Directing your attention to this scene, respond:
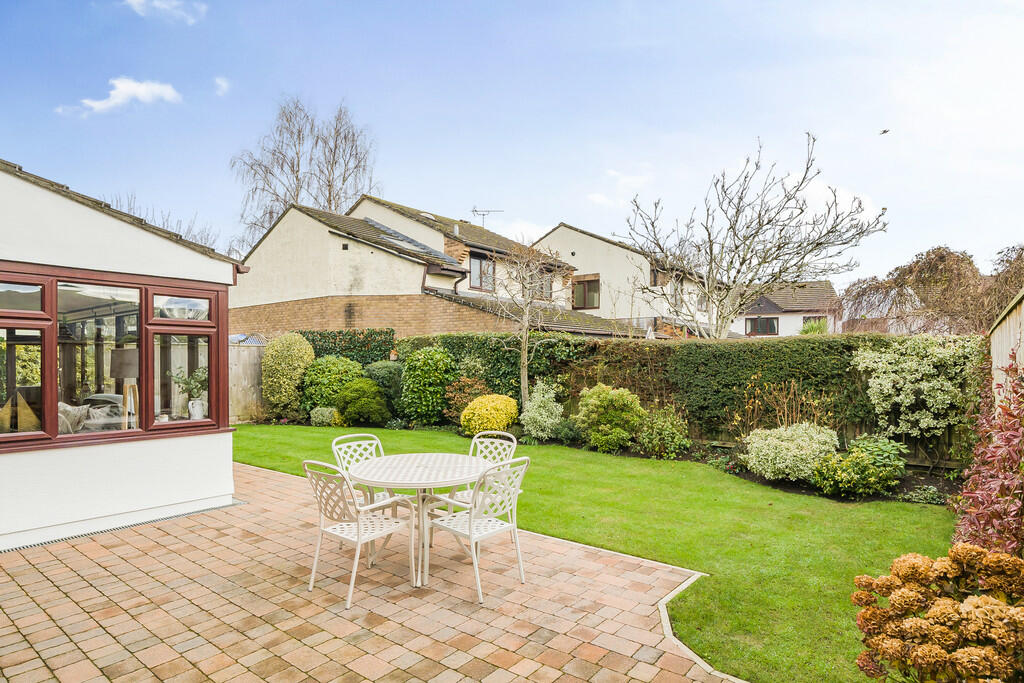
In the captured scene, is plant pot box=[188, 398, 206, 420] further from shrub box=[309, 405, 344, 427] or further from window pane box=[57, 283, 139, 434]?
shrub box=[309, 405, 344, 427]

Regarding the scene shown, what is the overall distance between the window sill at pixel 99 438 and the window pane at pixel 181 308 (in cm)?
133

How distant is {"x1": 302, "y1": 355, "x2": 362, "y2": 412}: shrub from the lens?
50.0 feet

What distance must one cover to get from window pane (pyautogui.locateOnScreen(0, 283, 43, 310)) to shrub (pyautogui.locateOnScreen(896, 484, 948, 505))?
10.7m

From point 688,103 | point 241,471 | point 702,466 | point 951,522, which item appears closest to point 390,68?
point 688,103

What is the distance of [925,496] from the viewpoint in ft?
24.3

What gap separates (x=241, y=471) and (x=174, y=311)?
3.68 metres

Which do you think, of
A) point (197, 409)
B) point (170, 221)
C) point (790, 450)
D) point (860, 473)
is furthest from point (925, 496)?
point (170, 221)

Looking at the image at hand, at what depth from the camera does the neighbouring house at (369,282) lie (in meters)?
18.6

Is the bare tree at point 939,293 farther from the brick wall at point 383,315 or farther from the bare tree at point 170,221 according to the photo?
the bare tree at point 170,221

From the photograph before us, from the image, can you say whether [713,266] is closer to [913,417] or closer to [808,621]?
[913,417]

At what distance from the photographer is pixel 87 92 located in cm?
2050

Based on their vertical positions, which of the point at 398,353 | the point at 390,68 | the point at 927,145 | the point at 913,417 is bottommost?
the point at 913,417

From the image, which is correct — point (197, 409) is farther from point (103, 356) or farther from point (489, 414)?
point (489, 414)

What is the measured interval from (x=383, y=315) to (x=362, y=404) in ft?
18.3
